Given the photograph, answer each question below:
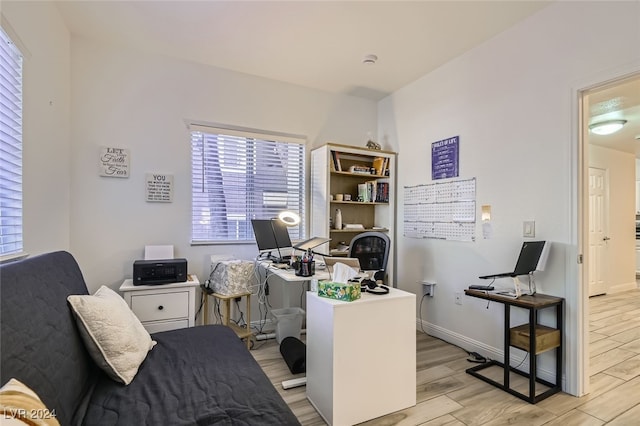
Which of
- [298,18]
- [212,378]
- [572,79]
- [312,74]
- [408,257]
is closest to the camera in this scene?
[212,378]

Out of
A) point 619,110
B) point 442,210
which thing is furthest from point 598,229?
point 442,210

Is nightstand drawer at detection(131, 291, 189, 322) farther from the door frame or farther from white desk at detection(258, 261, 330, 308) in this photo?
the door frame

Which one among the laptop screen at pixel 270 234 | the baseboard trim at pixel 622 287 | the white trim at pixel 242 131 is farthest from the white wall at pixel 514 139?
the baseboard trim at pixel 622 287

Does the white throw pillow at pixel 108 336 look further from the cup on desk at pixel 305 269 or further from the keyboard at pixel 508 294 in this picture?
the keyboard at pixel 508 294

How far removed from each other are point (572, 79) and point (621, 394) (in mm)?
2202

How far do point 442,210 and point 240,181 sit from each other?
210cm

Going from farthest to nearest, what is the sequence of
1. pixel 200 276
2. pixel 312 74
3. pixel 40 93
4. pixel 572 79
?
pixel 312 74 → pixel 200 276 → pixel 572 79 → pixel 40 93

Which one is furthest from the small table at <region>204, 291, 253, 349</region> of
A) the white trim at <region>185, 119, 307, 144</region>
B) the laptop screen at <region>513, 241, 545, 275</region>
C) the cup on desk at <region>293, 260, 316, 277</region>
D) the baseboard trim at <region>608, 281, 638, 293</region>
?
the baseboard trim at <region>608, 281, 638, 293</region>

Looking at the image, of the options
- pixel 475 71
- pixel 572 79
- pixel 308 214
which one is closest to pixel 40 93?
pixel 308 214

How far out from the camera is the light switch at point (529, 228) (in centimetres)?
242

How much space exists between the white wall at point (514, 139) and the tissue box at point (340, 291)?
1515mm

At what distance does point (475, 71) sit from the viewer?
9.47 ft

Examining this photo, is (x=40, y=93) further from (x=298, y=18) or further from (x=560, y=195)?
(x=560, y=195)

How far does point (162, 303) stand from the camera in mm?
2549
